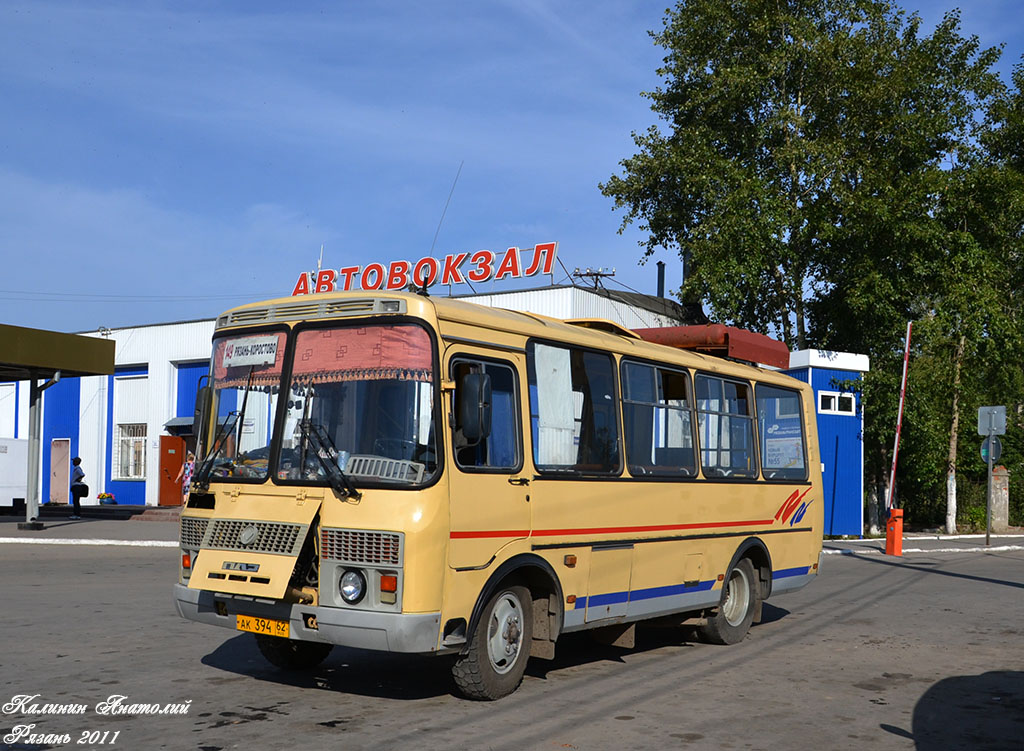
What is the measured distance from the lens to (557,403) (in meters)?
8.57

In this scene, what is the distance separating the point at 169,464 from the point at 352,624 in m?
37.0

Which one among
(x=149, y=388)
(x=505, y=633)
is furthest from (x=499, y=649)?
(x=149, y=388)

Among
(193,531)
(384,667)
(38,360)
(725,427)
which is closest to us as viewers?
(193,531)

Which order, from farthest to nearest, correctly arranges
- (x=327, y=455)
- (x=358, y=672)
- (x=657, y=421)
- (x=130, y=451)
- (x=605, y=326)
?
(x=130, y=451), (x=605, y=326), (x=657, y=421), (x=358, y=672), (x=327, y=455)

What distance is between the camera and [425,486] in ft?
23.4

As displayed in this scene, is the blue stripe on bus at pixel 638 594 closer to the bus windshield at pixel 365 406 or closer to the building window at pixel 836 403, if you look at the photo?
the bus windshield at pixel 365 406

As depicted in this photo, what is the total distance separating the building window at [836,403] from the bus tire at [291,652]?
2099 centimetres

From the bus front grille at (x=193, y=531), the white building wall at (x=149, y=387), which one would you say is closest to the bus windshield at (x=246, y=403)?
the bus front grille at (x=193, y=531)

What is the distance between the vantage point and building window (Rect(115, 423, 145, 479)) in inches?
1713

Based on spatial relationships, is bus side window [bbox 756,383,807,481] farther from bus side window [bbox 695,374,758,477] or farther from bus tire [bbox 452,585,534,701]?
bus tire [bbox 452,585,534,701]

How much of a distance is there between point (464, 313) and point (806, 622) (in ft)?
23.1

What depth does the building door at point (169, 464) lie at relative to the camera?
137ft

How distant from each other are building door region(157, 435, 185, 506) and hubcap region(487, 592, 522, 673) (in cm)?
3607

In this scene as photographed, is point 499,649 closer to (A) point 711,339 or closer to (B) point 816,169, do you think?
(A) point 711,339
